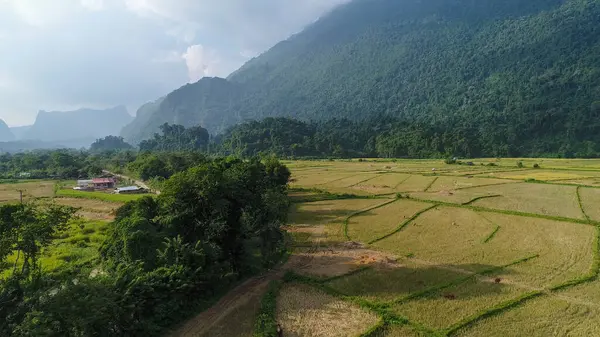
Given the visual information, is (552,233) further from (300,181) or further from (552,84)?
(552,84)

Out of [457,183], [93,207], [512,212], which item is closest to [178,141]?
[93,207]

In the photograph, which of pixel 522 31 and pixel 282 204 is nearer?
pixel 282 204

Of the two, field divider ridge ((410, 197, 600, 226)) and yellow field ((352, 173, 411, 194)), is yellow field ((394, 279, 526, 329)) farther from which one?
yellow field ((352, 173, 411, 194))

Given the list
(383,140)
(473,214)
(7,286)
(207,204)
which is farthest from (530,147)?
(7,286)

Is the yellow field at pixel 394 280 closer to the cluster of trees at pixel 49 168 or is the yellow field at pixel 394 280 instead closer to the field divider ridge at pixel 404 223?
the field divider ridge at pixel 404 223

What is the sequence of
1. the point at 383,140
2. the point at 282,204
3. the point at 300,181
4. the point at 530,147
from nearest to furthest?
the point at 282,204 → the point at 300,181 → the point at 530,147 → the point at 383,140

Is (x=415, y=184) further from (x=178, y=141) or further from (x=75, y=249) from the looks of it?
(x=178, y=141)
